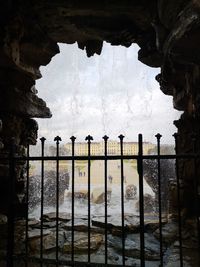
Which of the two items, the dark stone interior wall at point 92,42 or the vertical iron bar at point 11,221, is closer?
the vertical iron bar at point 11,221

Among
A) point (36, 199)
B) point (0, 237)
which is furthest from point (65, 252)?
point (36, 199)

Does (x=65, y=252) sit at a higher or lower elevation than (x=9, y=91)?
lower

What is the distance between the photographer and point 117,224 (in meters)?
6.28

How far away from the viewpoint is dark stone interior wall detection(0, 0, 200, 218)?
4.09 metres

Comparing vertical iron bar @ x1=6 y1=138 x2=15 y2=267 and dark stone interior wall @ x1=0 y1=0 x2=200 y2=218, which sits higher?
dark stone interior wall @ x1=0 y1=0 x2=200 y2=218

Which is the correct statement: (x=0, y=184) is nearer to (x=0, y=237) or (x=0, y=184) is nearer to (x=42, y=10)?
(x=0, y=237)

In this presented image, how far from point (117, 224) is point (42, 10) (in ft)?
15.6

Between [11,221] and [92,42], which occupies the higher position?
[92,42]

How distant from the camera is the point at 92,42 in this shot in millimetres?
6738

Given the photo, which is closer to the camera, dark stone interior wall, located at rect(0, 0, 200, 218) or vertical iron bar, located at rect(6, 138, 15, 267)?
vertical iron bar, located at rect(6, 138, 15, 267)

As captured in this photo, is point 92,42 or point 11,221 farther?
point 92,42

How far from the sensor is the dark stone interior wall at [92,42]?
161 inches

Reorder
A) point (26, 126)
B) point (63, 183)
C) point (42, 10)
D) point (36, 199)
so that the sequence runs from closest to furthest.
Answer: point (42, 10)
point (26, 126)
point (36, 199)
point (63, 183)

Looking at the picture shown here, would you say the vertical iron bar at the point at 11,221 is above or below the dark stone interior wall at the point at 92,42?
below
